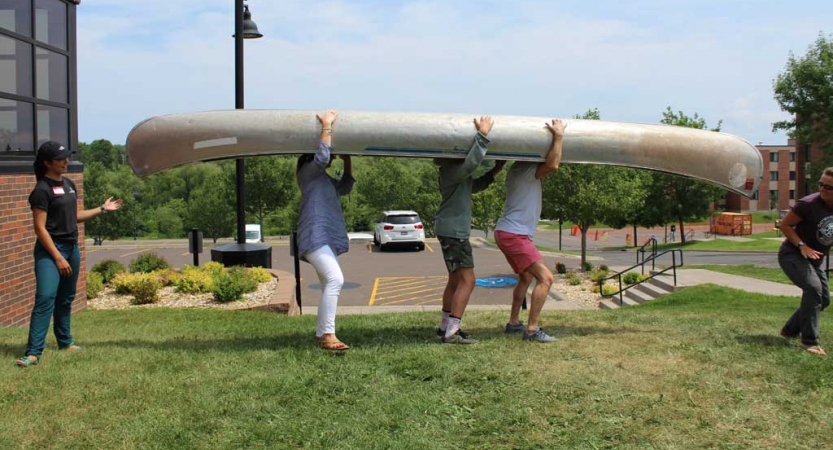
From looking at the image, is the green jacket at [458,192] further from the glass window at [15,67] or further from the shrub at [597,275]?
the shrub at [597,275]

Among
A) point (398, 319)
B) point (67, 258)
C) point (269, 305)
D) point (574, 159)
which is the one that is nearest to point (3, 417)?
point (67, 258)

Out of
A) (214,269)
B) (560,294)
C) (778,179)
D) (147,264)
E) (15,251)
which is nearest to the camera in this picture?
(15,251)

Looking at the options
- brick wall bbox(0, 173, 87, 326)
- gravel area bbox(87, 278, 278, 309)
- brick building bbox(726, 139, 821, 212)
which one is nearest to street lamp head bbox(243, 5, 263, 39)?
gravel area bbox(87, 278, 278, 309)

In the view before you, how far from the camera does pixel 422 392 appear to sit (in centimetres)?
419

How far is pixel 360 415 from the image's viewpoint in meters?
3.82

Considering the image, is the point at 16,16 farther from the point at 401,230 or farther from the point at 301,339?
the point at 401,230

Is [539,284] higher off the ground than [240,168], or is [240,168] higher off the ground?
[240,168]

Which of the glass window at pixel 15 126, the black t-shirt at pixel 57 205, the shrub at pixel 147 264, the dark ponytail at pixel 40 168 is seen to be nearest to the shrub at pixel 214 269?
the shrub at pixel 147 264

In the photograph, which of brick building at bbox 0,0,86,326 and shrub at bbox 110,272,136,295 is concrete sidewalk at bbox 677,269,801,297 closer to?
shrub at bbox 110,272,136,295

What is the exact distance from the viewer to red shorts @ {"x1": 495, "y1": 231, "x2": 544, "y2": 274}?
5484 millimetres

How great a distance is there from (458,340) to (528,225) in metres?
1.08

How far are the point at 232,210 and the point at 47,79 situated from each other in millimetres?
41735

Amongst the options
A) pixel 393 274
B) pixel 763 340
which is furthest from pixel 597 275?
pixel 763 340

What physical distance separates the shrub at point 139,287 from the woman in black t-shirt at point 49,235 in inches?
189
